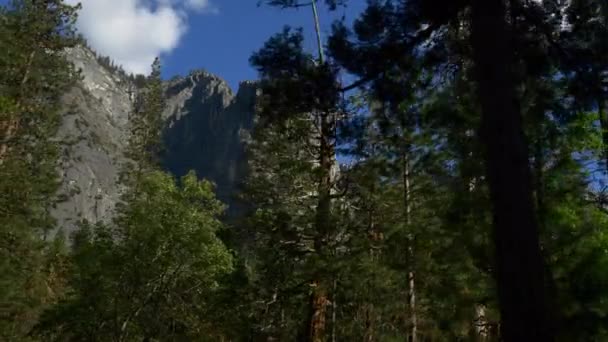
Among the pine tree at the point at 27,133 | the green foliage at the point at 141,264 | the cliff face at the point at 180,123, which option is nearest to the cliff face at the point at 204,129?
the cliff face at the point at 180,123

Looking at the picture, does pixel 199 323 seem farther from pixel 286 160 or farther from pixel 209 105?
pixel 209 105

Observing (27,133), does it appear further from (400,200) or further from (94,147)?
(94,147)

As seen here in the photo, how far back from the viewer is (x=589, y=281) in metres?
6.81

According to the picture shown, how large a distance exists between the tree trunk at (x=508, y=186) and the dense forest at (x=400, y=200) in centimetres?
1

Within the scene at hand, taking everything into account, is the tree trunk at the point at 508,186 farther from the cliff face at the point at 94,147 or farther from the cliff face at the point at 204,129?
the cliff face at the point at 204,129

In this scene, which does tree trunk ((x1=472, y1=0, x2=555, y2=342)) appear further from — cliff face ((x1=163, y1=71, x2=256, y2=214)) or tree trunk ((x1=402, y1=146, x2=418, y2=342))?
cliff face ((x1=163, y1=71, x2=256, y2=214))

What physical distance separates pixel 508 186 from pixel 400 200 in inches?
288

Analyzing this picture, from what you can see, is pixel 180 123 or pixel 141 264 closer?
pixel 141 264

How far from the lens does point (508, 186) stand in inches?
166

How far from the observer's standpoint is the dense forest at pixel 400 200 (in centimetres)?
473

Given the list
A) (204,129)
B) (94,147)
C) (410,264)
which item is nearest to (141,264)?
(410,264)

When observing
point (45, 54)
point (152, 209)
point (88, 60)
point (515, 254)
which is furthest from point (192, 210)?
point (88, 60)

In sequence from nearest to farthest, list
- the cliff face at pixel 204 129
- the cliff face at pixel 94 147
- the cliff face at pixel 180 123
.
→ the cliff face at pixel 94 147 < the cliff face at pixel 180 123 < the cliff face at pixel 204 129

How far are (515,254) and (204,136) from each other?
357 feet
